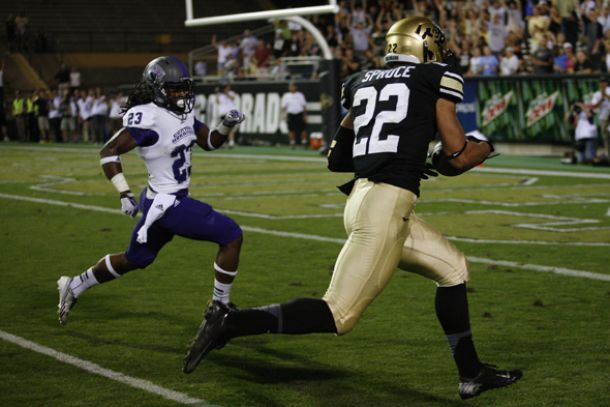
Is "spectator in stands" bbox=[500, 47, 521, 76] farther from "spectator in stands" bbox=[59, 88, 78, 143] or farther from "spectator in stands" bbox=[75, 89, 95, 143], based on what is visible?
"spectator in stands" bbox=[59, 88, 78, 143]

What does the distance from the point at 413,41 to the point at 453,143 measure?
51cm

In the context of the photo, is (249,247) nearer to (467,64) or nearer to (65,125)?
(467,64)

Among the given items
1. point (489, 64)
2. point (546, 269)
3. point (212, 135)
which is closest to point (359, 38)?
point (489, 64)

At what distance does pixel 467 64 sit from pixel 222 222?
1932 cm

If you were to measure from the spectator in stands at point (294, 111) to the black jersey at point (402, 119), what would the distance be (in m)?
21.8

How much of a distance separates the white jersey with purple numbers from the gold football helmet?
189 centimetres

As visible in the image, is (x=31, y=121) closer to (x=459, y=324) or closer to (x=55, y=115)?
(x=55, y=115)

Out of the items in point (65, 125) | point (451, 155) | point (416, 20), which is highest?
point (416, 20)

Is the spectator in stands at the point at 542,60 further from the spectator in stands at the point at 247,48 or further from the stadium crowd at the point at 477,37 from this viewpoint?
the spectator in stands at the point at 247,48

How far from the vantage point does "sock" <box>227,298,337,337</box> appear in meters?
4.89

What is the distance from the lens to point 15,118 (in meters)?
37.7

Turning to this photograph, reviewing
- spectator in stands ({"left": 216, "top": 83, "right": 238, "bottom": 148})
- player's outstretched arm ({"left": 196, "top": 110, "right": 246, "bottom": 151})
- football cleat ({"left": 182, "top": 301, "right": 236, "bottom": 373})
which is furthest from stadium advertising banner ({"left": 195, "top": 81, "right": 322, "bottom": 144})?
football cleat ({"left": 182, "top": 301, "right": 236, "bottom": 373})

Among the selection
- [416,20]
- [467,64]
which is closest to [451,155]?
[416,20]

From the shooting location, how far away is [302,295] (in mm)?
8102
